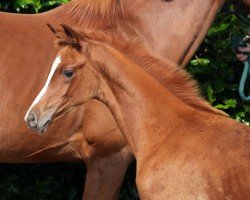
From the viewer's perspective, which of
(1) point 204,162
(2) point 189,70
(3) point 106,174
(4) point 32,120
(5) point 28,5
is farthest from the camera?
(2) point 189,70

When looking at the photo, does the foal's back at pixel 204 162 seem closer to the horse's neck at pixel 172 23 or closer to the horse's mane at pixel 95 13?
the horse's neck at pixel 172 23

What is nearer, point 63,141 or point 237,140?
point 237,140

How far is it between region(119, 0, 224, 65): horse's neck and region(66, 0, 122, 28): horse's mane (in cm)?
8

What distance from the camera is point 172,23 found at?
541cm

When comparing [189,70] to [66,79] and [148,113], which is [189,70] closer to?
[148,113]

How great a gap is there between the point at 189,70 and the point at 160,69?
1.84 metres

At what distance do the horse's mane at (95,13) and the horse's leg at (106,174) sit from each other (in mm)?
867

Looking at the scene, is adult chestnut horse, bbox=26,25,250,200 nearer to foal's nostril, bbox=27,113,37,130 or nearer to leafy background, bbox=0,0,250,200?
foal's nostril, bbox=27,113,37,130

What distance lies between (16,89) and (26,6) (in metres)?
1.18

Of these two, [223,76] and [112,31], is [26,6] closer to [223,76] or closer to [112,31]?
[112,31]

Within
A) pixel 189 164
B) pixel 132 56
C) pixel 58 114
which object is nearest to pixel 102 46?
pixel 132 56

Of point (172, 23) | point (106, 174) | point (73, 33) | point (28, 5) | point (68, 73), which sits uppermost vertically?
point (73, 33)

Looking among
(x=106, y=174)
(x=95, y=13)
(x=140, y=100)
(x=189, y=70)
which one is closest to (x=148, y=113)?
(x=140, y=100)

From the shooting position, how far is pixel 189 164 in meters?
4.33
